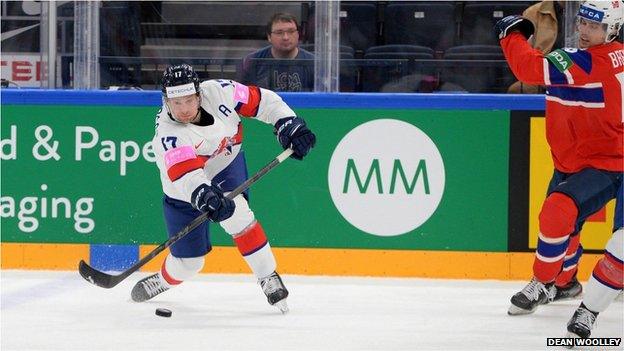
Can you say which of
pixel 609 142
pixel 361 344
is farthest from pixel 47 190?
pixel 609 142

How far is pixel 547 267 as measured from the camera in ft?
13.8

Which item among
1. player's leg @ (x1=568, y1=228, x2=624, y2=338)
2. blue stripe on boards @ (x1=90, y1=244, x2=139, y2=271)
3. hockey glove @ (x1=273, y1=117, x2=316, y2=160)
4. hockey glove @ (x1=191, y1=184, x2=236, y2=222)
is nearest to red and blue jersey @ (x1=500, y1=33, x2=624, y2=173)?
player's leg @ (x1=568, y1=228, x2=624, y2=338)

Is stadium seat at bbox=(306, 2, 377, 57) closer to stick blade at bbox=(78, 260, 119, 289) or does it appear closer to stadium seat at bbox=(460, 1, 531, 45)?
stadium seat at bbox=(460, 1, 531, 45)

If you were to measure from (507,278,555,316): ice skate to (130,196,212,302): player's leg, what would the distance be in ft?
3.77

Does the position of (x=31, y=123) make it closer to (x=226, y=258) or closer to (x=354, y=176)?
(x=226, y=258)

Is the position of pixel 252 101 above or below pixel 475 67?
below

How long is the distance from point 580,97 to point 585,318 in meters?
0.87

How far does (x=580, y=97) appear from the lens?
419 cm

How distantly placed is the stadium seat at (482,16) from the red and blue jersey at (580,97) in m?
0.93

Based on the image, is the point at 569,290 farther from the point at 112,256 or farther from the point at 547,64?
the point at 112,256

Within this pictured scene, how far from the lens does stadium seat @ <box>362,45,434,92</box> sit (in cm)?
523

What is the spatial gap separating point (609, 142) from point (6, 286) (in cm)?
247

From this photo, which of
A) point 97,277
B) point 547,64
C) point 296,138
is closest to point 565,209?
point 547,64

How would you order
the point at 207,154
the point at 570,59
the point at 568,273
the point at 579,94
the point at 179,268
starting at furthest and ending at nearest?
the point at 568,273 → the point at 179,268 → the point at 207,154 → the point at 579,94 → the point at 570,59
